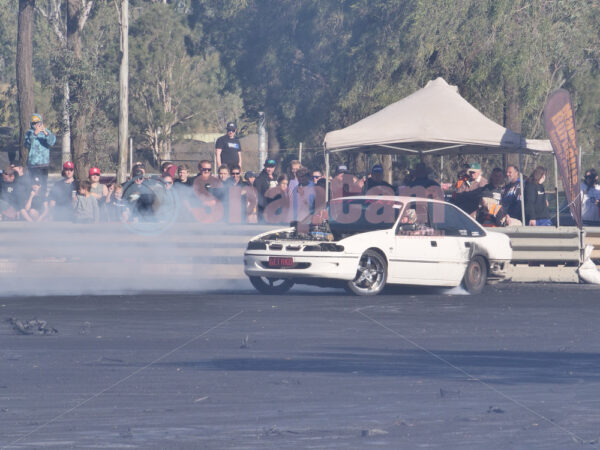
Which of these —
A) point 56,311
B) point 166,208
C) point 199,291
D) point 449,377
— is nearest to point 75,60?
point 166,208

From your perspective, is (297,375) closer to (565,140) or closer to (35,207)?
(565,140)

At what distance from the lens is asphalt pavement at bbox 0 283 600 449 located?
6.91 m

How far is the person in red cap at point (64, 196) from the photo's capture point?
61.7ft

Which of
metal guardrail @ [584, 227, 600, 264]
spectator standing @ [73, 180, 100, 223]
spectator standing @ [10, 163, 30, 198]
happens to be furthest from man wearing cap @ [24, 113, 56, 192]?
metal guardrail @ [584, 227, 600, 264]

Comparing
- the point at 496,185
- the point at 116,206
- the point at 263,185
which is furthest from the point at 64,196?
the point at 496,185

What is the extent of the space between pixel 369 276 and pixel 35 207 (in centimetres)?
590

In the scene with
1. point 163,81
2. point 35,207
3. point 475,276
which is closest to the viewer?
point 475,276

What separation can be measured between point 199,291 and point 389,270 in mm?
2786

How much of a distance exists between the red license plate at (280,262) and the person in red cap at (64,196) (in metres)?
4.40

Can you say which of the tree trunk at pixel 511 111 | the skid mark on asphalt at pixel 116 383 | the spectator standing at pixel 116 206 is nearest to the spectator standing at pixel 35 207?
the spectator standing at pixel 116 206

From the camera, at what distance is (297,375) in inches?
358

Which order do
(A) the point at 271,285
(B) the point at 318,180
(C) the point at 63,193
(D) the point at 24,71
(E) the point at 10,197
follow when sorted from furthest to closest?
(D) the point at 24,71 → (B) the point at 318,180 → (E) the point at 10,197 → (C) the point at 63,193 → (A) the point at 271,285

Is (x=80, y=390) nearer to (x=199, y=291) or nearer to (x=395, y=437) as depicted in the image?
(x=395, y=437)

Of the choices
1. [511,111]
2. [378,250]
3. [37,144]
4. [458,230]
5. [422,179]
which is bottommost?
[378,250]
